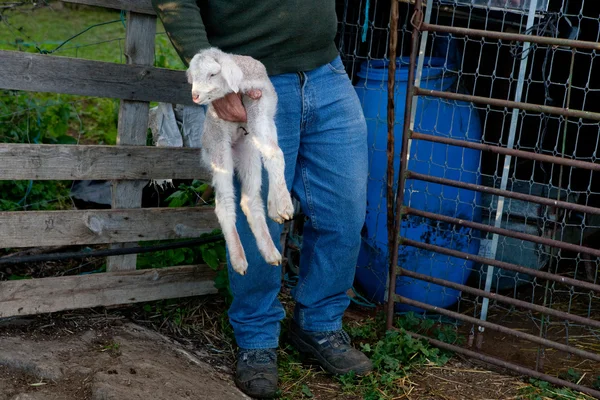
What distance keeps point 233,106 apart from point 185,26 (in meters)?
0.36

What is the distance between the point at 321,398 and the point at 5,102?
2816mm

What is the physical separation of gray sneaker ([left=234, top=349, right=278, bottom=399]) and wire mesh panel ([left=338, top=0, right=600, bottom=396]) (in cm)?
78

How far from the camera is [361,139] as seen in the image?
325 centimetres

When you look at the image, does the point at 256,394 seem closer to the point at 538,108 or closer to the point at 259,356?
the point at 259,356

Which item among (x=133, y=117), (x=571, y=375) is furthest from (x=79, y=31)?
(x=571, y=375)

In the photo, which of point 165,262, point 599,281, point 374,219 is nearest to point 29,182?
point 165,262

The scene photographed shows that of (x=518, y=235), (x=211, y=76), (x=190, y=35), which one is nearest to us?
(x=211, y=76)

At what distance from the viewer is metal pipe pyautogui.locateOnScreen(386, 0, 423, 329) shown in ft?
11.1

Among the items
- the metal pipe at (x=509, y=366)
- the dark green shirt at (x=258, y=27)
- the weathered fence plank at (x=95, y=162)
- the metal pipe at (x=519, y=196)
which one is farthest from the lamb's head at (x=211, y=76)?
the metal pipe at (x=509, y=366)

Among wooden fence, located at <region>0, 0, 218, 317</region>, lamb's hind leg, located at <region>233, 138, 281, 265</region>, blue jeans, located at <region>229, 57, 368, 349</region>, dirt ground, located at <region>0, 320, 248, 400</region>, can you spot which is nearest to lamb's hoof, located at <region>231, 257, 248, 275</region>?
lamb's hind leg, located at <region>233, 138, 281, 265</region>

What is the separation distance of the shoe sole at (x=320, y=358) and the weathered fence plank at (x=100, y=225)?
0.76 metres

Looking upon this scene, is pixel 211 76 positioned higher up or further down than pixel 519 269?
higher up

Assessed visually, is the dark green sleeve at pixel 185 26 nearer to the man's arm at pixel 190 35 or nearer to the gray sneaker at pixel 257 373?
the man's arm at pixel 190 35

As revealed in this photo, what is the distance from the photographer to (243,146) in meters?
2.86
